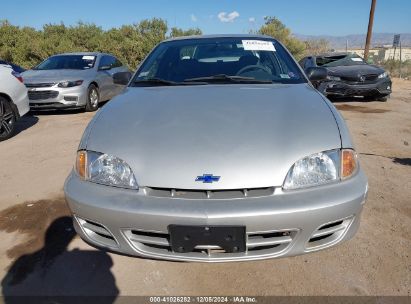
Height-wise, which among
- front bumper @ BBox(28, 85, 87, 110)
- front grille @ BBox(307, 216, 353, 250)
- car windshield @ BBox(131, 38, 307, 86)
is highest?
car windshield @ BBox(131, 38, 307, 86)

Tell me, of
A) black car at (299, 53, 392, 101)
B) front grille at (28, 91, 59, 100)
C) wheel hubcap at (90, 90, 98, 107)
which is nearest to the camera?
front grille at (28, 91, 59, 100)

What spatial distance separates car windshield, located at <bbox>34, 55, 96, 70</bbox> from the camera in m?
8.71

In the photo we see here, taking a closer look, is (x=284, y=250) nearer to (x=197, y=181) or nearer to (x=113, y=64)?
(x=197, y=181)

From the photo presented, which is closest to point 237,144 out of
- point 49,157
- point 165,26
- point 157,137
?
point 157,137

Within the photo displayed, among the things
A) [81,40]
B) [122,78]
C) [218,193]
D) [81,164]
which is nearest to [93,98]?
[122,78]

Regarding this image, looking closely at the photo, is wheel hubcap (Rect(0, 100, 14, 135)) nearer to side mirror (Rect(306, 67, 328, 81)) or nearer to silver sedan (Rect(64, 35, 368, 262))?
silver sedan (Rect(64, 35, 368, 262))

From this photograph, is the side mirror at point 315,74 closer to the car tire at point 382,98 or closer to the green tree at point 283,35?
the car tire at point 382,98

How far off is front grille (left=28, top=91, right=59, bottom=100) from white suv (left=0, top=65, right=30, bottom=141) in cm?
135

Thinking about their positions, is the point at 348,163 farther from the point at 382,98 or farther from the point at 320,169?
the point at 382,98

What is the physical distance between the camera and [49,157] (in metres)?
4.93

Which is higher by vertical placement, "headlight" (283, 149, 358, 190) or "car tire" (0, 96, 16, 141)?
"headlight" (283, 149, 358, 190)

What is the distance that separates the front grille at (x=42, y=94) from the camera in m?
7.66

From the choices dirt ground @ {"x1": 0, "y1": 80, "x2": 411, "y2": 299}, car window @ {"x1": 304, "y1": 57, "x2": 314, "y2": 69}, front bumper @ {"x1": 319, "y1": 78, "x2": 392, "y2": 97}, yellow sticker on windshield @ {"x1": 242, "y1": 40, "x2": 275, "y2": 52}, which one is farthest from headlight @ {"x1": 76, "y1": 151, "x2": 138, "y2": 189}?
car window @ {"x1": 304, "y1": 57, "x2": 314, "y2": 69}

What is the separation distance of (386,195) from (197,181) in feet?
7.58
